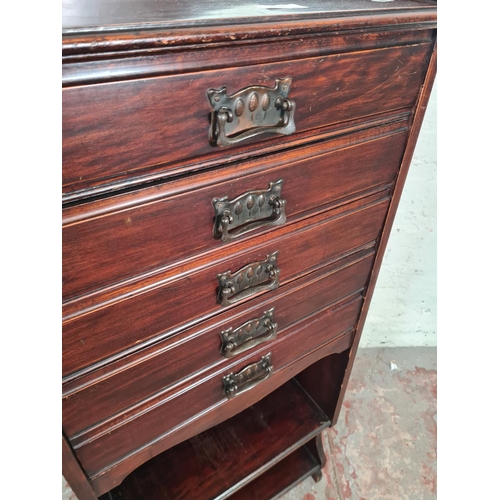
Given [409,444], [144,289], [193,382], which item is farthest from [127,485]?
[409,444]

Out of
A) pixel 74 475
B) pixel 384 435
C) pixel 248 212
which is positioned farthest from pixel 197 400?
pixel 384 435

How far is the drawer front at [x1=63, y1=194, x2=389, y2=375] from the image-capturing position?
0.56 m

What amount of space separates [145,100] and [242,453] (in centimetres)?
97

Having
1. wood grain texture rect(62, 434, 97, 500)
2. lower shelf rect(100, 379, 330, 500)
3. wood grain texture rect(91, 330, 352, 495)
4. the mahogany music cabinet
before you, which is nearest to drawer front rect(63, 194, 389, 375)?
the mahogany music cabinet

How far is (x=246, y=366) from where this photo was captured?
809mm

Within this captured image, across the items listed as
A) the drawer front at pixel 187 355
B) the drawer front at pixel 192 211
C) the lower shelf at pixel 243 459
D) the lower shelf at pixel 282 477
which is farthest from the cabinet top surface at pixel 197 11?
the lower shelf at pixel 282 477

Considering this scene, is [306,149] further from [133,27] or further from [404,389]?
[404,389]

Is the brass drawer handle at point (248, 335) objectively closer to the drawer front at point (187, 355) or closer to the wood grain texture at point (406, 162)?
the drawer front at point (187, 355)

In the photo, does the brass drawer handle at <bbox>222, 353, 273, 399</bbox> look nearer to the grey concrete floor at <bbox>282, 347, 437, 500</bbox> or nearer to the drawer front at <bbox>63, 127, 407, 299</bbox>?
the drawer front at <bbox>63, 127, 407, 299</bbox>

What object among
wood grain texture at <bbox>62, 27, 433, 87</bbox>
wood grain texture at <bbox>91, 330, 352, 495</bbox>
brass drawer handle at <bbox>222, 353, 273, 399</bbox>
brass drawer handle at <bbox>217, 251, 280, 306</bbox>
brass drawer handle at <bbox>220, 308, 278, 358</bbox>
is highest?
wood grain texture at <bbox>62, 27, 433, 87</bbox>

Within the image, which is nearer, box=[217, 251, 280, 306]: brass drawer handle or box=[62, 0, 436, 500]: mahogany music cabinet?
box=[62, 0, 436, 500]: mahogany music cabinet

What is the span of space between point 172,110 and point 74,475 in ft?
1.89

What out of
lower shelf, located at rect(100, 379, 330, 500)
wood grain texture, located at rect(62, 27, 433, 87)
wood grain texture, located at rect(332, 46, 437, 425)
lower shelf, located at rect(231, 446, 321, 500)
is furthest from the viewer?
lower shelf, located at rect(231, 446, 321, 500)

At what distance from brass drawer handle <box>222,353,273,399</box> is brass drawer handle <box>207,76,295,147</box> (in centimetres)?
46
